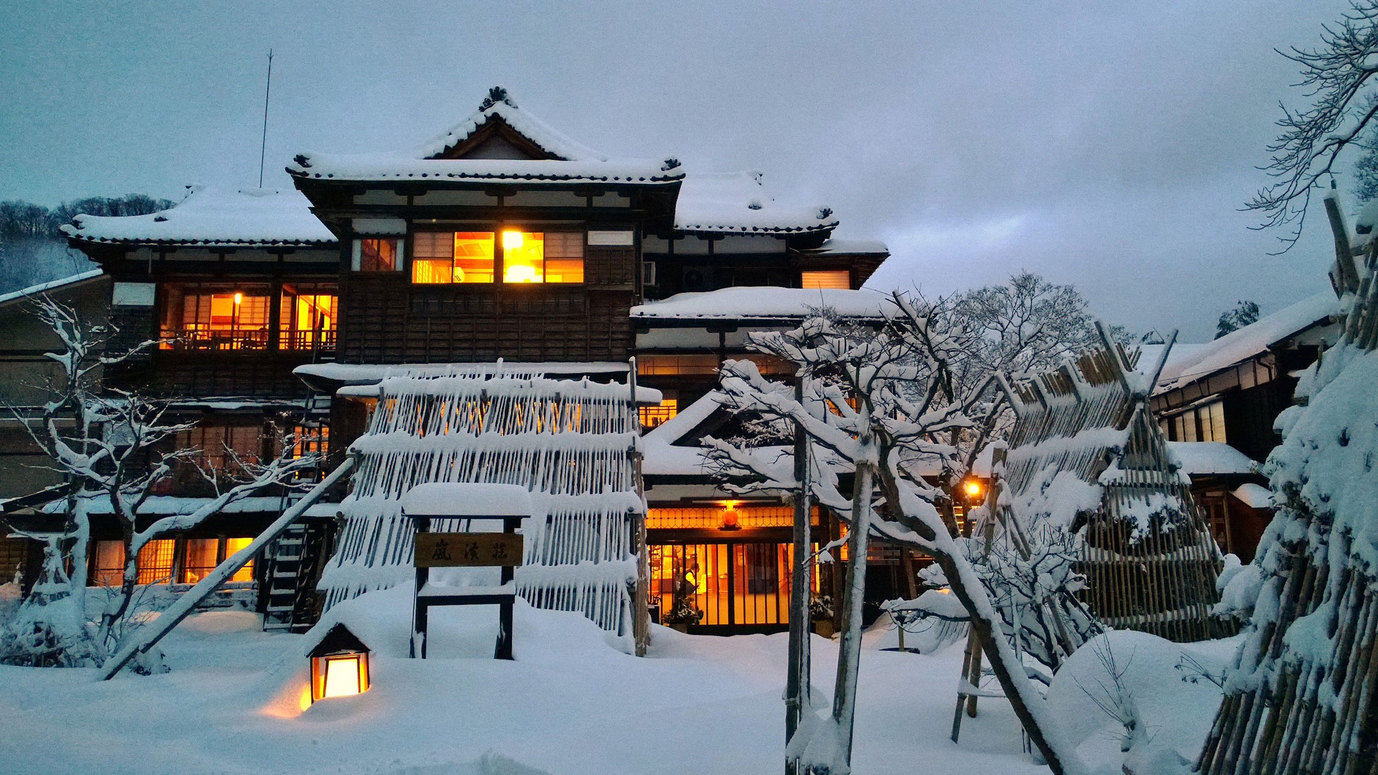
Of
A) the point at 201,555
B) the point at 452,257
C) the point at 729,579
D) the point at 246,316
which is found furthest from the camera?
the point at 246,316

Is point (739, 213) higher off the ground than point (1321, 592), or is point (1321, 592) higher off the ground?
point (739, 213)

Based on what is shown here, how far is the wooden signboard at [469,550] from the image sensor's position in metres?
9.73

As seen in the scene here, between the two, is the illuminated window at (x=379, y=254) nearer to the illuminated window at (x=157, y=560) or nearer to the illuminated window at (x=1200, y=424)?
the illuminated window at (x=157, y=560)

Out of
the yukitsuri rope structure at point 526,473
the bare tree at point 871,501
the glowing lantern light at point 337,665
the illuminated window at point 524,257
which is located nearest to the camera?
the bare tree at point 871,501

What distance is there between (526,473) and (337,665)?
578 cm

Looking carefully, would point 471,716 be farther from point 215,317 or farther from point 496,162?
point 215,317

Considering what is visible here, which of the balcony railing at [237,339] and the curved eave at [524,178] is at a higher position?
the curved eave at [524,178]

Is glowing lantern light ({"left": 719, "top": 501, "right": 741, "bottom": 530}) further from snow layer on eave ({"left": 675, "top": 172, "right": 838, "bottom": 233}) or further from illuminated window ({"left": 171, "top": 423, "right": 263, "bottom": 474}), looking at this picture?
illuminated window ({"left": 171, "top": 423, "right": 263, "bottom": 474})

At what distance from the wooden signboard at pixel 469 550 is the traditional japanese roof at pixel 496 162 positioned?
10021 millimetres

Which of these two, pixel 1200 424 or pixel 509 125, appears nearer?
pixel 509 125

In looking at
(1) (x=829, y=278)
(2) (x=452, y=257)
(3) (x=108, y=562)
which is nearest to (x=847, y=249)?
(1) (x=829, y=278)

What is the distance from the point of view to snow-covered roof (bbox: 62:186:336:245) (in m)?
20.5

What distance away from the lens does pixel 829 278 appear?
73.4 ft

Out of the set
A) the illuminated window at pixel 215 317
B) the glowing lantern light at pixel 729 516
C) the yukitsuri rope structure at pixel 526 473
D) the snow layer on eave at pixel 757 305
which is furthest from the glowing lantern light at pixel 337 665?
the illuminated window at pixel 215 317
